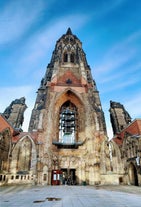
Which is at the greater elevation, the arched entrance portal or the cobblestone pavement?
the cobblestone pavement

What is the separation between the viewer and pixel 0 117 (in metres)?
16.8

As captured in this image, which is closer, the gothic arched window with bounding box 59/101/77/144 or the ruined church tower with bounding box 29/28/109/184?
the ruined church tower with bounding box 29/28/109/184

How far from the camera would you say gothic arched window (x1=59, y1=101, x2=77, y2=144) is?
2176cm

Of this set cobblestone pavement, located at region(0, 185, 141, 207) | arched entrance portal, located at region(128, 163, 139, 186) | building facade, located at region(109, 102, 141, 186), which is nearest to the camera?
cobblestone pavement, located at region(0, 185, 141, 207)

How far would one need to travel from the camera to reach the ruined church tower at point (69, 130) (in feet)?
58.1

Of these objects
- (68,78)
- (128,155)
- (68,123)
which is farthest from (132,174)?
(68,78)

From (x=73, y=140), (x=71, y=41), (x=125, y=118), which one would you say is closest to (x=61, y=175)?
(x=73, y=140)

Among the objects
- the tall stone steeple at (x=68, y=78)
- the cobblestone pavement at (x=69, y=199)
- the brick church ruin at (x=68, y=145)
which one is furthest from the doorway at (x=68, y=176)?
the cobblestone pavement at (x=69, y=199)

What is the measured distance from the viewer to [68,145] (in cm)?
2011

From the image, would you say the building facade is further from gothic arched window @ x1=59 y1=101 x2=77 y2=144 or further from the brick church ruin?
gothic arched window @ x1=59 y1=101 x2=77 y2=144

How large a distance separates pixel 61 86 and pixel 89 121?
7.83 meters

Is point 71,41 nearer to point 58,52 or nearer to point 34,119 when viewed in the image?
point 58,52

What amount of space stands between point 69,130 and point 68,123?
1.20 meters

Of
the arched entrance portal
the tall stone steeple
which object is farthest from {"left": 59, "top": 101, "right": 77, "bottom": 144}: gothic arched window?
the arched entrance portal
